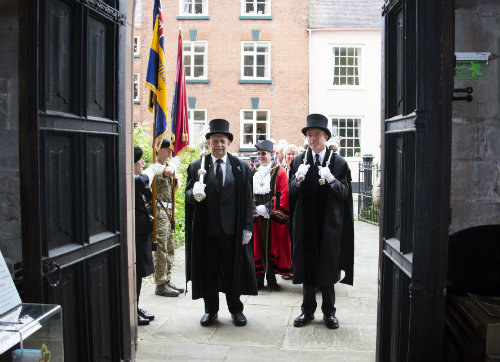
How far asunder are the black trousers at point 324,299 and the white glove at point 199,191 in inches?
53.4

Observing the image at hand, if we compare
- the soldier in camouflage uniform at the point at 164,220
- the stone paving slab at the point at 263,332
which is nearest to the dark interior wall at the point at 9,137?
the stone paving slab at the point at 263,332

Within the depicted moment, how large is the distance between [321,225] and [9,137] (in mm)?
3008

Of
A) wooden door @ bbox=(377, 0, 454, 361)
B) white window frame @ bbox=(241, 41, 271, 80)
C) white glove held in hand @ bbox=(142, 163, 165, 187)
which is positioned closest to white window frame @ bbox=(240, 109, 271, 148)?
white window frame @ bbox=(241, 41, 271, 80)

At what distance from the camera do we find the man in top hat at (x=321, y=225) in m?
5.46

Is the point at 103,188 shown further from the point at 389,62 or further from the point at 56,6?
the point at 389,62

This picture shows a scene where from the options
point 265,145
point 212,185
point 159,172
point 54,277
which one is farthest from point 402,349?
point 265,145

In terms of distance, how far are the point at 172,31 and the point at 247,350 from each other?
19.2 m

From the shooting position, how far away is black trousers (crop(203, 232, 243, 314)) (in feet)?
18.7

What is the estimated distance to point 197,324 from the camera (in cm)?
577

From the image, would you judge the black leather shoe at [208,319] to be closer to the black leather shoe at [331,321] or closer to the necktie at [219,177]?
the black leather shoe at [331,321]

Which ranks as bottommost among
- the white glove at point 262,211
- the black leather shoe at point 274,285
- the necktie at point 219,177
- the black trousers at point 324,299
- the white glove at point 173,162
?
the black leather shoe at point 274,285

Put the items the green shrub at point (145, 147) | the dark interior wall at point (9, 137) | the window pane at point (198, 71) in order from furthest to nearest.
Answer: the window pane at point (198, 71) < the green shrub at point (145, 147) < the dark interior wall at point (9, 137)

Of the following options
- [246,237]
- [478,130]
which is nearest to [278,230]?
[246,237]

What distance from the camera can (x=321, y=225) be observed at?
5578 millimetres
